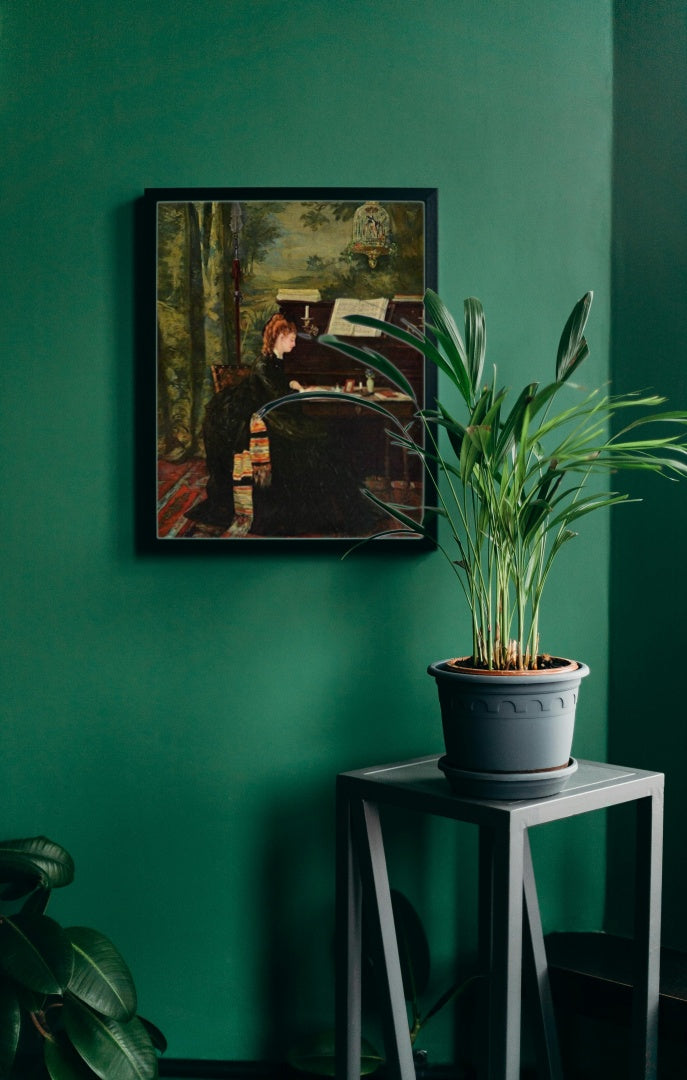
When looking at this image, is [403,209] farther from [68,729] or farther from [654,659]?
[68,729]

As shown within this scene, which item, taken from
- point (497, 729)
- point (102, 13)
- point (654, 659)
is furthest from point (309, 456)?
point (102, 13)

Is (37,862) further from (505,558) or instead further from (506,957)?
(505,558)

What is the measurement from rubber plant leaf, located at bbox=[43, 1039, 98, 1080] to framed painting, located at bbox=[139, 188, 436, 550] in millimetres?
981

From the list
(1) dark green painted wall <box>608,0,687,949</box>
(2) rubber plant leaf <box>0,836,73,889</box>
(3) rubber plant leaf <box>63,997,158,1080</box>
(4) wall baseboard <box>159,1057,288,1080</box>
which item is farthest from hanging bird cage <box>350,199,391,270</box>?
(4) wall baseboard <box>159,1057,288,1080</box>

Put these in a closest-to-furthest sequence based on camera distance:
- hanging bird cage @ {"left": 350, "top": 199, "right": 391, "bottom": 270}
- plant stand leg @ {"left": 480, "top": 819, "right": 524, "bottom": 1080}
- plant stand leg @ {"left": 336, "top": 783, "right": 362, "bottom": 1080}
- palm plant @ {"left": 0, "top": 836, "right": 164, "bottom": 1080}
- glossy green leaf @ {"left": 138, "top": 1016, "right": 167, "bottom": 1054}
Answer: plant stand leg @ {"left": 480, "top": 819, "right": 524, "bottom": 1080} < palm plant @ {"left": 0, "top": 836, "right": 164, "bottom": 1080} < plant stand leg @ {"left": 336, "top": 783, "right": 362, "bottom": 1080} < glossy green leaf @ {"left": 138, "top": 1016, "right": 167, "bottom": 1054} < hanging bird cage @ {"left": 350, "top": 199, "right": 391, "bottom": 270}

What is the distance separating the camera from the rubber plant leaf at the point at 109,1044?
162cm

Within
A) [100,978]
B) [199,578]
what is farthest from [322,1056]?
[199,578]

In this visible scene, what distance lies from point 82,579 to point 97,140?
0.96m

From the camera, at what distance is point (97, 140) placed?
2.01m

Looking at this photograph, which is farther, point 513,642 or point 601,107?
point 601,107

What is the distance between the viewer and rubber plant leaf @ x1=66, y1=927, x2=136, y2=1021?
165 centimetres

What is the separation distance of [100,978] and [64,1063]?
0.50 ft

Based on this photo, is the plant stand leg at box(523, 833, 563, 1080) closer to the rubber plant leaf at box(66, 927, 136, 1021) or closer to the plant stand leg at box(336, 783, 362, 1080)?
the plant stand leg at box(336, 783, 362, 1080)

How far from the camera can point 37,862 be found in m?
1.79
